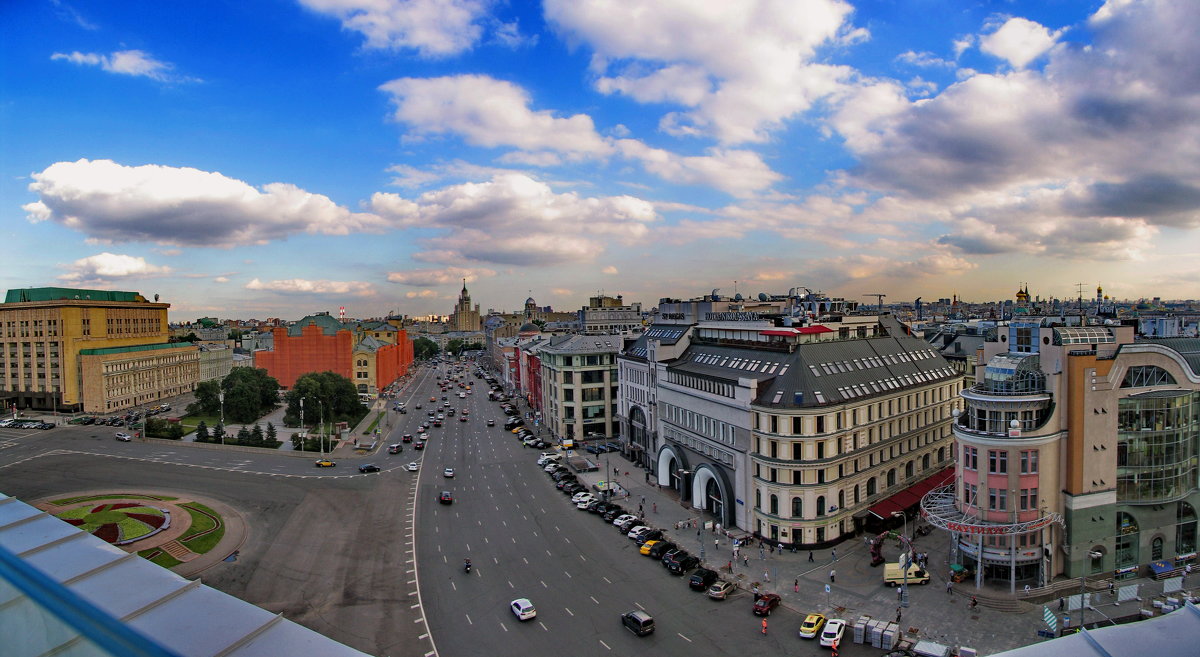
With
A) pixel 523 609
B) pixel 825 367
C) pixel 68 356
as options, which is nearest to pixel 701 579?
pixel 523 609

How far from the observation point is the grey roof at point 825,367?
4722 cm

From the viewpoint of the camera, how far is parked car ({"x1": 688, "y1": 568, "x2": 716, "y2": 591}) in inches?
1547

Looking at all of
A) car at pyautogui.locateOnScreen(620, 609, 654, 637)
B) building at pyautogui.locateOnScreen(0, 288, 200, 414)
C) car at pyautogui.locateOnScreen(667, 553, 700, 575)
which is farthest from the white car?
building at pyautogui.locateOnScreen(0, 288, 200, 414)

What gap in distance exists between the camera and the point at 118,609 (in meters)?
5.48

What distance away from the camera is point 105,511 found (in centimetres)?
5288

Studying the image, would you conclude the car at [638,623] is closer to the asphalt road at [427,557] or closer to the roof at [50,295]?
the asphalt road at [427,557]

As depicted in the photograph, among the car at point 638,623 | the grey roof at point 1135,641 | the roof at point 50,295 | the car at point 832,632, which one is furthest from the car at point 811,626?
the roof at point 50,295

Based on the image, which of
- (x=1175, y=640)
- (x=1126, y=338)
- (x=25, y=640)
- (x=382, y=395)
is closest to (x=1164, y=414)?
(x=1126, y=338)

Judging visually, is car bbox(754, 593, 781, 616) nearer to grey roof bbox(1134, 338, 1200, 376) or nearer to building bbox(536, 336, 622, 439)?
grey roof bbox(1134, 338, 1200, 376)

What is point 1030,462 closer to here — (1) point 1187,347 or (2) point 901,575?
(2) point 901,575

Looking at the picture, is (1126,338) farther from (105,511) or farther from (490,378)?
(490,378)

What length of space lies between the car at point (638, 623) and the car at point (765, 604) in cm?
635

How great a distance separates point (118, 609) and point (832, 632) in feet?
113

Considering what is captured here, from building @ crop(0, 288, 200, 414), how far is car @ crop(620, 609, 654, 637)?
110337mm
